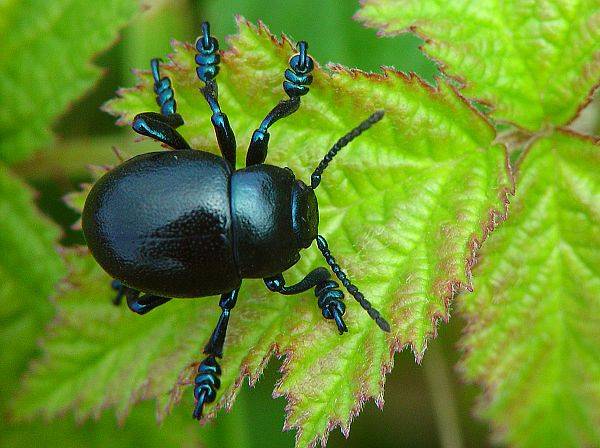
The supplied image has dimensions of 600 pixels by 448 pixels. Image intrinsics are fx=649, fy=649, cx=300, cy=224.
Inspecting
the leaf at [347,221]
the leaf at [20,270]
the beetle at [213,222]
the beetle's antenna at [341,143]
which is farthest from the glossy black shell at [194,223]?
the leaf at [20,270]

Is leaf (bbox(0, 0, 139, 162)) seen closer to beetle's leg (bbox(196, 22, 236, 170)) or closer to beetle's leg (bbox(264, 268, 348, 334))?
beetle's leg (bbox(196, 22, 236, 170))

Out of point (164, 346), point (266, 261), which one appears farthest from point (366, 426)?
point (266, 261)

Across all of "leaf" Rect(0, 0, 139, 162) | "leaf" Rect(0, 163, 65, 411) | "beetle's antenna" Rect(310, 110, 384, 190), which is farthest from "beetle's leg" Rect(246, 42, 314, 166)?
"leaf" Rect(0, 163, 65, 411)

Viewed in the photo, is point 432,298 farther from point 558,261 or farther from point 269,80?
point 269,80

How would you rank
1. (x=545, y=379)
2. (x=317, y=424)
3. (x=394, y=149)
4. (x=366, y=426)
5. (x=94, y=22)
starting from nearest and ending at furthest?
A: (x=317, y=424), (x=394, y=149), (x=545, y=379), (x=94, y=22), (x=366, y=426)

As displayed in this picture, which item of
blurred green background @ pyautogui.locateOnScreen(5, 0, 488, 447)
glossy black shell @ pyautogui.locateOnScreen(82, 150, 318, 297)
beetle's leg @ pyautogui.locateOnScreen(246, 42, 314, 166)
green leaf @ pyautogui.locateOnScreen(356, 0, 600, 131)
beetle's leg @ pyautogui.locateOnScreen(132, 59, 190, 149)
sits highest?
green leaf @ pyautogui.locateOnScreen(356, 0, 600, 131)

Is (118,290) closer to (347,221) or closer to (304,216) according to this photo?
(304,216)
